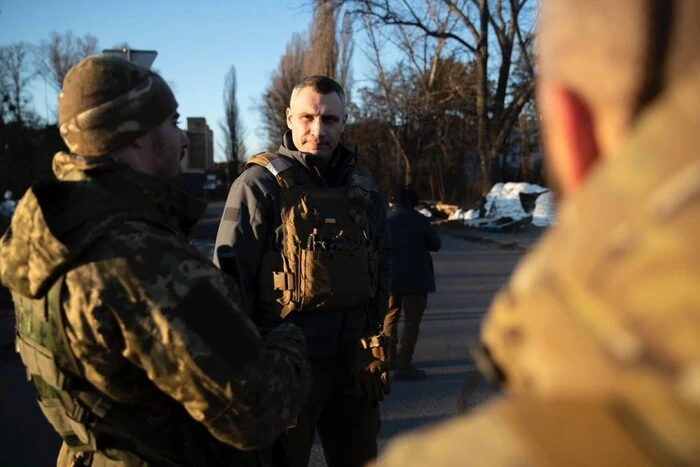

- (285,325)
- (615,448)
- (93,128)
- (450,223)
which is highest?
(93,128)

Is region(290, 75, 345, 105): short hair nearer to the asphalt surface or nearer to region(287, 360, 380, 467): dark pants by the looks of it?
region(287, 360, 380, 467): dark pants

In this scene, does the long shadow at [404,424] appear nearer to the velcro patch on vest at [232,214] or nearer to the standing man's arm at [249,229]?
the standing man's arm at [249,229]

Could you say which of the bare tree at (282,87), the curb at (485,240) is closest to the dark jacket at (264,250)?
the curb at (485,240)

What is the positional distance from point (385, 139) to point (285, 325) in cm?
2860

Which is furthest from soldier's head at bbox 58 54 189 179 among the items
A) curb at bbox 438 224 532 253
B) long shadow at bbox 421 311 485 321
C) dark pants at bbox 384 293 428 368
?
curb at bbox 438 224 532 253

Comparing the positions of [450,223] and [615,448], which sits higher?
[615,448]

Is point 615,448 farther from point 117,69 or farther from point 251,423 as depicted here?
point 117,69

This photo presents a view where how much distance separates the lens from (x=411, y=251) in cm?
550

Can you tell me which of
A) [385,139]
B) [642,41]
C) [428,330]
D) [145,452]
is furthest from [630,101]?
[385,139]

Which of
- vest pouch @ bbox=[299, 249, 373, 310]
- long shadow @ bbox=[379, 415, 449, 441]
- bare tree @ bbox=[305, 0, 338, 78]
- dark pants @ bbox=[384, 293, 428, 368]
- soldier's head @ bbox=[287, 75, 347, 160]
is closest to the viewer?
vest pouch @ bbox=[299, 249, 373, 310]

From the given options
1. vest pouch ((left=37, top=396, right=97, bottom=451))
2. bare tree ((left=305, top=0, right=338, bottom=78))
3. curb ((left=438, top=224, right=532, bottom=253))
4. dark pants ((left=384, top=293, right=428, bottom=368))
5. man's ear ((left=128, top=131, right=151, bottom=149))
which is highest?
bare tree ((left=305, top=0, right=338, bottom=78))

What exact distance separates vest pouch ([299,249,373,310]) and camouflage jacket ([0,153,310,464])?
38.5 inches

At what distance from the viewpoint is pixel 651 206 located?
0.48 metres

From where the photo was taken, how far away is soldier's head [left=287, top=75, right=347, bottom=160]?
275 centimetres
